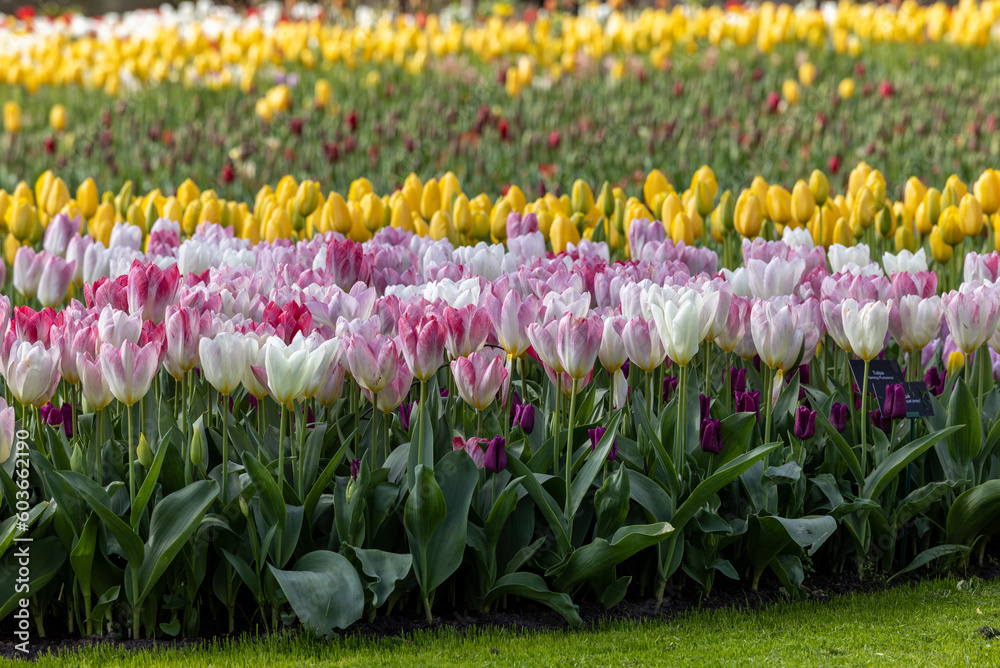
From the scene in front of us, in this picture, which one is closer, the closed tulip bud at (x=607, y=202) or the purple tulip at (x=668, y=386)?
the purple tulip at (x=668, y=386)

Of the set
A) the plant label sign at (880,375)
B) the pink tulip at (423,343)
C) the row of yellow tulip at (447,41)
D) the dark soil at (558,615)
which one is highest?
the row of yellow tulip at (447,41)

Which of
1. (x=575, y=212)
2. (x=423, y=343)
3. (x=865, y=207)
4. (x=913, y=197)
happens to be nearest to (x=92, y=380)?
(x=423, y=343)

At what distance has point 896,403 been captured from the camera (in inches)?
129

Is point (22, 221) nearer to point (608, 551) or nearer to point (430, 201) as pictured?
point (430, 201)

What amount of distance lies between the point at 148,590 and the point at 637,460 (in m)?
1.35

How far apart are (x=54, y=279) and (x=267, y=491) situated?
5.66ft

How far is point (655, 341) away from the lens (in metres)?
3.09

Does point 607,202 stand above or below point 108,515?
above

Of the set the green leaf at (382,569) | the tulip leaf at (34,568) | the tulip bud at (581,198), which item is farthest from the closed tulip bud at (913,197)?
the tulip leaf at (34,568)

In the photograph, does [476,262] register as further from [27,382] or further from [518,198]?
[27,382]

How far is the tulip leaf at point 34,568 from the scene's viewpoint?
2.85 m

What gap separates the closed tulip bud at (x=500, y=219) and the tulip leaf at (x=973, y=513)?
248 centimetres

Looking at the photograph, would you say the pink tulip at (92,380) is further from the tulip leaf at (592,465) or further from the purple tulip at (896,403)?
the purple tulip at (896,403)

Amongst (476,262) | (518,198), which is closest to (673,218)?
(518,198)
